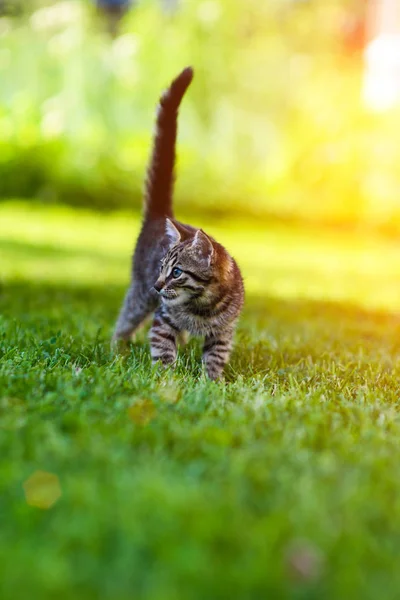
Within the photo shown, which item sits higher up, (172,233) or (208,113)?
(208,113)

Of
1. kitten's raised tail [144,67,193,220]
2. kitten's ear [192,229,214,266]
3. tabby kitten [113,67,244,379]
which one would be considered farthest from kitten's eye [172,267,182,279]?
kitten's raised tail [144,67,193,220]

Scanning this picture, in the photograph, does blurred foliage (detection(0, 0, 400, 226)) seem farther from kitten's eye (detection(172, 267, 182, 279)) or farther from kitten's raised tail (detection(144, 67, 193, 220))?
kitten's eye (detection(172, 267, 182, 279))

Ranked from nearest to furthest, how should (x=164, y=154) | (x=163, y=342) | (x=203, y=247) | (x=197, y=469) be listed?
(x=197, y=469) < (x=203, y=247) < (x=163, y=342) < (x=164, y=154)

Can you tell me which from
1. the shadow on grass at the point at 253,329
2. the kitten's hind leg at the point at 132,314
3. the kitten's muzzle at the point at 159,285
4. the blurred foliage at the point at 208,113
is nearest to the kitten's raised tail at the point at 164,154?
the kitten's hind leg at the point at 132,314

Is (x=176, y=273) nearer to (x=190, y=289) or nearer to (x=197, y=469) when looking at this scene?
(x=190, y=289)

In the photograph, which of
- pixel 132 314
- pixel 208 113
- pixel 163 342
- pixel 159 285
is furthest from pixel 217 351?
pixel 208 113

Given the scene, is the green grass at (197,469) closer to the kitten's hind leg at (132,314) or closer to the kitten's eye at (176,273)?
the kitten's hind leg at (132,314)

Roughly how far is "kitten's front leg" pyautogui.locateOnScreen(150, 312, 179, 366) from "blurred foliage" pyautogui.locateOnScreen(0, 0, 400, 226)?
32.0 feet

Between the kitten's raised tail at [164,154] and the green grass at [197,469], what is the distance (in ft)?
2.37

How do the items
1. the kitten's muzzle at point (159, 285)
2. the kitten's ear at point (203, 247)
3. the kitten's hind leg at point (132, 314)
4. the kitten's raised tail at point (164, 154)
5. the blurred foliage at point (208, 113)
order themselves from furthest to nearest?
the blurred foliage at point (208, 113), the kitten's hind leg at point (132, 314), the kitten's raised tail at point (164, 154), the kitten's muzzle at point (159, 285), the kitten's ear at point (203, 247)

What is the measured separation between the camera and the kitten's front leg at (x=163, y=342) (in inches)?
131

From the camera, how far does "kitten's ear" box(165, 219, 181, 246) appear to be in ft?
11.2

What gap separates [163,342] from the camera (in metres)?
3.35

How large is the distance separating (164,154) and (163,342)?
1.05 meters
